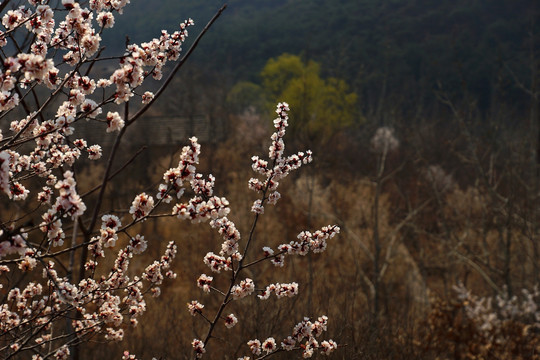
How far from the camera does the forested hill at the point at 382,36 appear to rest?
5275 cm

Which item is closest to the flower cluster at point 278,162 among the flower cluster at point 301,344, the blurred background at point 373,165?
the blurred background at point 373,165

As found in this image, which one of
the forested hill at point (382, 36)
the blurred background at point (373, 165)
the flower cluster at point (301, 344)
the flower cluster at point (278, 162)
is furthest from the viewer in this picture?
the forested hill at point (382, 36)

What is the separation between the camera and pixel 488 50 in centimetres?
5441

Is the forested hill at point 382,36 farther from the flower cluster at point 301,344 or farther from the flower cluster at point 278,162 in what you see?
the flower cluster at point 301,344

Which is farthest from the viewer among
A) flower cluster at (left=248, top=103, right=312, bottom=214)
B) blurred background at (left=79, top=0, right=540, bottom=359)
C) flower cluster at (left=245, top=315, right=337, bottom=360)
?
blurred background at (left=79, top=0, right=540, bottom=359)

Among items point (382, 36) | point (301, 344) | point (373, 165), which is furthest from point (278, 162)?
point (382, 36)

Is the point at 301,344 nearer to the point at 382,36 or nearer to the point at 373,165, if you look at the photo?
the point at 373,165

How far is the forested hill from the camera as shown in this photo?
52.8 meters

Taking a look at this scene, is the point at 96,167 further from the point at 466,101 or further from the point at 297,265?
the point at 466,101

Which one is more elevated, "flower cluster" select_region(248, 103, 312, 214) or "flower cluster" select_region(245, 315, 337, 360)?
"flower cluster" select_region(248, 103, 312, 214)

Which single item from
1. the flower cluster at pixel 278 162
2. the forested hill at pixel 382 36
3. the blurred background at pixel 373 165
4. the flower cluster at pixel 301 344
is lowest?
the forested hill at pixel 382 36

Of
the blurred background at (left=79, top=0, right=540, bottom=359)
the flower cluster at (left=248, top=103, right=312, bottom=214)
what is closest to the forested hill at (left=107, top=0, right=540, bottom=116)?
the blurred background at (left=79, top=0, right=540, bottom=359)

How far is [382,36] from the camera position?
6481cm

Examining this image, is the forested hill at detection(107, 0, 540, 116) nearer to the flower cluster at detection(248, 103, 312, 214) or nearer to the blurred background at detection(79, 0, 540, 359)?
the blurred background at detection(79, 0, 540, 359)
